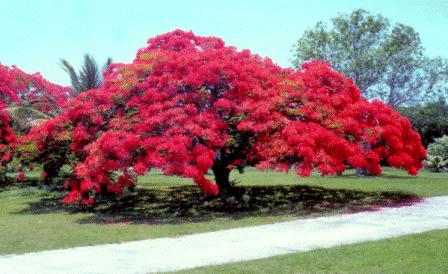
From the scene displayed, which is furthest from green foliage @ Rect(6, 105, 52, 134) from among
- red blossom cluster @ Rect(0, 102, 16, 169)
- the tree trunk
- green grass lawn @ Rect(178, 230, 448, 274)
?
green grass lawn @ Rect(178, 230, 448, 274)

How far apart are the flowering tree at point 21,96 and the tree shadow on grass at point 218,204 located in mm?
2867

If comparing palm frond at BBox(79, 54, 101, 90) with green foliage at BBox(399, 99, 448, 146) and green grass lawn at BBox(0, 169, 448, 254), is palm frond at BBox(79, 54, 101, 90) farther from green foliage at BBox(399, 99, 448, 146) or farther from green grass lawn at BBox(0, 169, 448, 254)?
green foliage at BBox(399, 99, 448, 146)

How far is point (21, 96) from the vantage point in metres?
23.1

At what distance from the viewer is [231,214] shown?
1350 centimetres

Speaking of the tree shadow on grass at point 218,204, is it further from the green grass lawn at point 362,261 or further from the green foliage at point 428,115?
the green foliage at point 428,115

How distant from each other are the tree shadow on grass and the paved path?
2.10 metres

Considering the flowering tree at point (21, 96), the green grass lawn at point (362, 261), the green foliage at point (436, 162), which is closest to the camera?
the green grass lawn at point (362, 261)

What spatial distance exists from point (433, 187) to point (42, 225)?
14508 mm

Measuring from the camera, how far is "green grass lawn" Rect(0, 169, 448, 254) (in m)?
10.3

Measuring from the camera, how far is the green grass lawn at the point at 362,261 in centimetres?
697

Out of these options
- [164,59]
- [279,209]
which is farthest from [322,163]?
[164,59]

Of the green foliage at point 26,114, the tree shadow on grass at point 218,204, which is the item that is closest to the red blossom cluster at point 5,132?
the green foliage at point 26,114

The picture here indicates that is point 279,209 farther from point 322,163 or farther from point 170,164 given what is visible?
point 170,164

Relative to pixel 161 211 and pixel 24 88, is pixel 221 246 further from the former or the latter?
pixel 24 88
